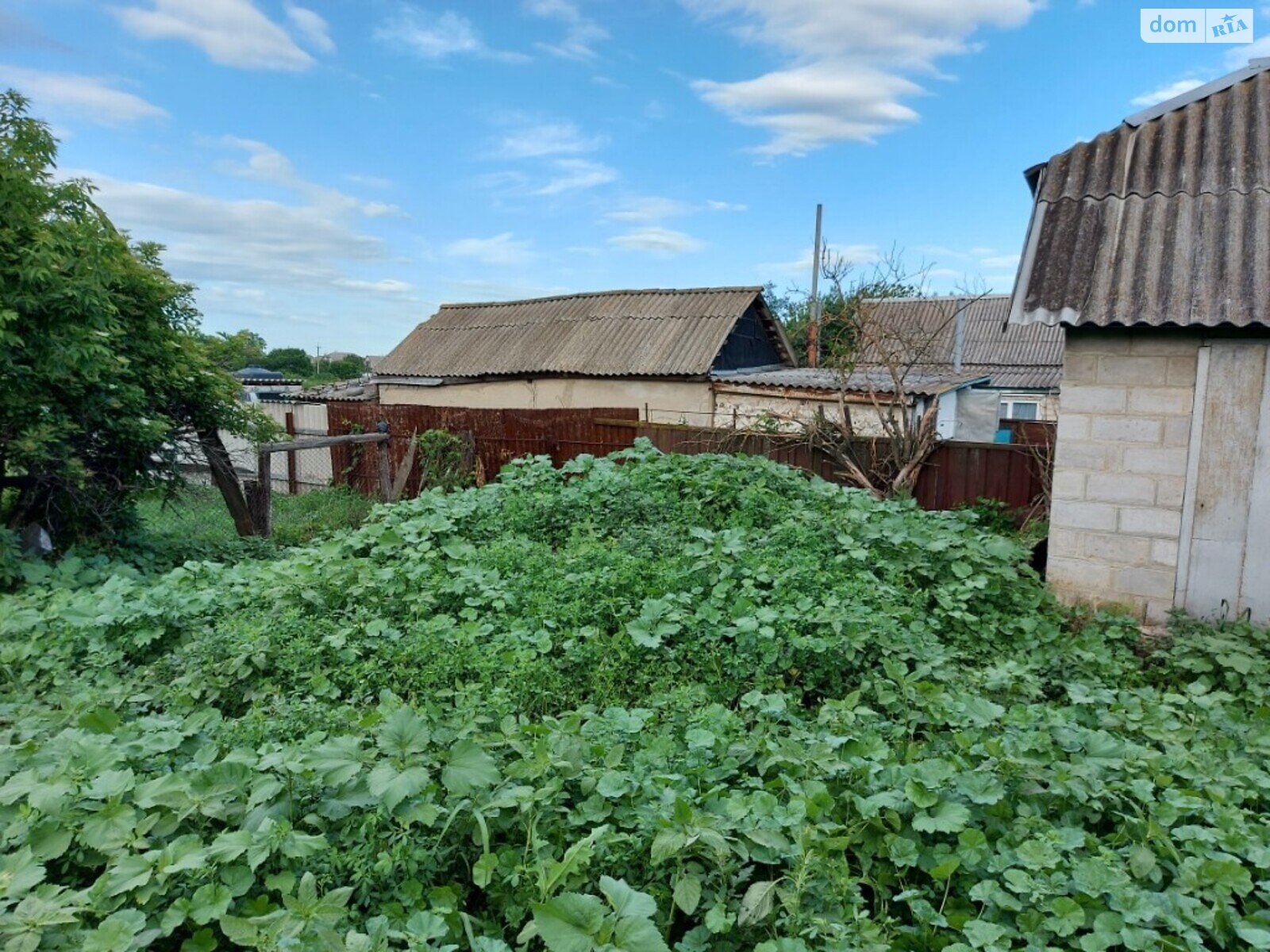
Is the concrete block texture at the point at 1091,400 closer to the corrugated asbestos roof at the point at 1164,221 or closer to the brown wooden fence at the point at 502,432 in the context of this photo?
the corrugated asbestos roof at the point at 1164,221

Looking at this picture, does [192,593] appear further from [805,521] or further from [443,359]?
[443,359]

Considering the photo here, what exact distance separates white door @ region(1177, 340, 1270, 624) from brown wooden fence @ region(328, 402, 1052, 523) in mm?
2162

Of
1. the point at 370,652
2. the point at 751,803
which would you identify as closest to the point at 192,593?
the point at 370,652

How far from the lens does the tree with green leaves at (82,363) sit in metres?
5.03

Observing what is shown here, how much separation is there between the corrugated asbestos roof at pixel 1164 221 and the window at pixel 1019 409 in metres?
16.4

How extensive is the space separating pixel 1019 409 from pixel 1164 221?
58.0 ft

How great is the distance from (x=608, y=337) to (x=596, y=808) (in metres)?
14.4

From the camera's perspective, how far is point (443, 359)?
1748 cm

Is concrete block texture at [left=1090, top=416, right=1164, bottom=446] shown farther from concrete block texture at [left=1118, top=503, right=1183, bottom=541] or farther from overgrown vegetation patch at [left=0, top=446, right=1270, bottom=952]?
overgrown vegetation patch at [left=0, top=446, right=1270, bottom=952]

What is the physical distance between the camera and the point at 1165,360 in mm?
4762

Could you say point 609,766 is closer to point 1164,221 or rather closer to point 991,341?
point 1164,221

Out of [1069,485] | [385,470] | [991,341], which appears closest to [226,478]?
[385,470]

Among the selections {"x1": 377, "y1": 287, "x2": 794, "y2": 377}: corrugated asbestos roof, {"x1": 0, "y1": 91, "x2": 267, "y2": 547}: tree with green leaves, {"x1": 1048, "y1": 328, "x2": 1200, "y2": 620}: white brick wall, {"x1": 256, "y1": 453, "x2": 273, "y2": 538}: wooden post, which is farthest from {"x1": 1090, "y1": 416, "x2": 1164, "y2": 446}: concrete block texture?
{"x1": 377, "y1": 287, "x2": 794, "y2": 377}: corrugated asbestos roof

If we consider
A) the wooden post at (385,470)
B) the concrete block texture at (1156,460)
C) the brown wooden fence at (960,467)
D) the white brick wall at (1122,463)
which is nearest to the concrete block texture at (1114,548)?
the white brick wall at (1122,463)
